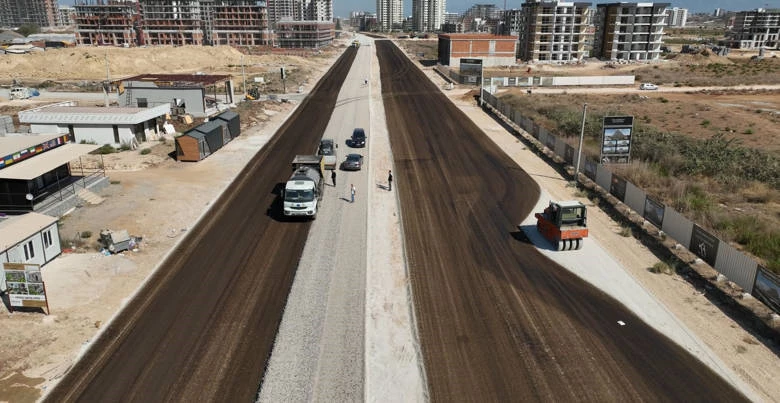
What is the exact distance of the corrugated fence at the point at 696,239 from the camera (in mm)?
23656

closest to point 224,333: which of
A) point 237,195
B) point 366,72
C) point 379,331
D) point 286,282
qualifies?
point 286,282

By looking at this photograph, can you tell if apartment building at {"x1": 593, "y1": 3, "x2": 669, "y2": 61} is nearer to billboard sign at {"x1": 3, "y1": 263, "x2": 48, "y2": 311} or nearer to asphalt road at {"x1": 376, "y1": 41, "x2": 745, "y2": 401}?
asphalt road at {"x1": 376, "y1": 41, "x2": 745, "y2": 401}

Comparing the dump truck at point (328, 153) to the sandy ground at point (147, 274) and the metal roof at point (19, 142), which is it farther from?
the metal roof at point (19, 142)

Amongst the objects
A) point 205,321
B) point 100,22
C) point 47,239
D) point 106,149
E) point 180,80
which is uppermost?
point 100,22

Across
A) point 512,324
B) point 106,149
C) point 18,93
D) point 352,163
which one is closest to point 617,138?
point 352,163

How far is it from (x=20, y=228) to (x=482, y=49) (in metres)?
125

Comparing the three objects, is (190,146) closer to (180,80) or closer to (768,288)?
(180,80)

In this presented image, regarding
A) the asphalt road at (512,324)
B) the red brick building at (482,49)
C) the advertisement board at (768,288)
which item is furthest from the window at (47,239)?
the red brick building at (482,49)

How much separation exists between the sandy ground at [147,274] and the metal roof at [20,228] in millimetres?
2123

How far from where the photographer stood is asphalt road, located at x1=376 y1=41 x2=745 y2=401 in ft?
61.9

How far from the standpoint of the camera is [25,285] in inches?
896

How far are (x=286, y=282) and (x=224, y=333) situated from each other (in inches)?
191

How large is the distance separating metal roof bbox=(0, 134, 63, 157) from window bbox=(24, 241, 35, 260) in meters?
10.2

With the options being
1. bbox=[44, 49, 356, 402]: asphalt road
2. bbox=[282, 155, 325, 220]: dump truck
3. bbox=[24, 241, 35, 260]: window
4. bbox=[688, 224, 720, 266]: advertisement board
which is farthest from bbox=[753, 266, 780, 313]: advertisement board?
bbox=[24, 241, 35, 260]: window
